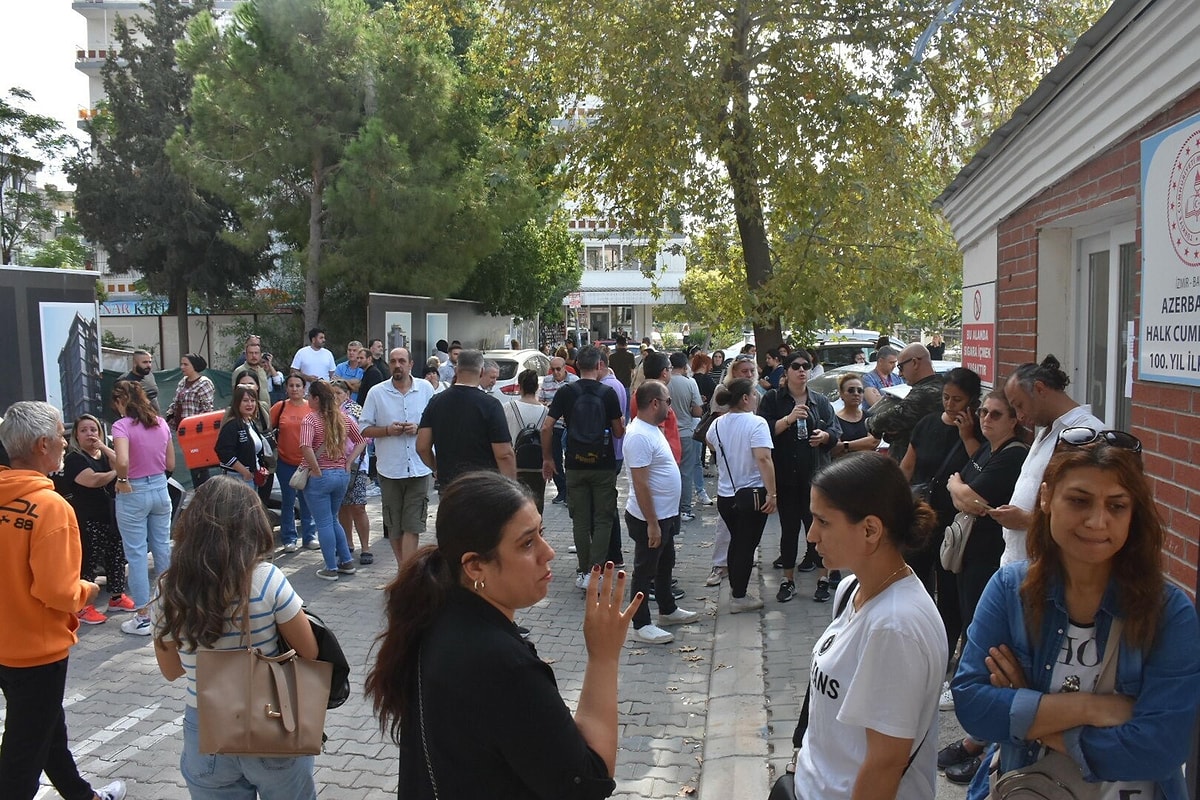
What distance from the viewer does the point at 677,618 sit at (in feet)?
23.0

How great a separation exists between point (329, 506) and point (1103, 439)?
22.7ft

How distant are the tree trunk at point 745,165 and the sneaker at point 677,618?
632 centimetres

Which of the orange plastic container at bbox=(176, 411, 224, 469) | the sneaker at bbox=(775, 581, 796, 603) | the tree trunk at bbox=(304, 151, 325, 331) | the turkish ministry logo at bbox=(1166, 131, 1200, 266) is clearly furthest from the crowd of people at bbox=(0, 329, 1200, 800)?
the tree trunk at bbox=(304, 151, 325, 331)

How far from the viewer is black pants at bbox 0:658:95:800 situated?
3637 millimetres

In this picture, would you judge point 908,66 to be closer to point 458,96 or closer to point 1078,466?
point 1078,466

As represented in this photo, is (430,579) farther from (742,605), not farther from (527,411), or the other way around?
(527,411)

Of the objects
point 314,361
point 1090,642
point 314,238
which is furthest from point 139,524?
point 314,238

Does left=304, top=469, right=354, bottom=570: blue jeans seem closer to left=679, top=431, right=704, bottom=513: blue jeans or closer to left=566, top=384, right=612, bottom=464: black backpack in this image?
left=566, top=384, right=612, bottom=464: black backpack

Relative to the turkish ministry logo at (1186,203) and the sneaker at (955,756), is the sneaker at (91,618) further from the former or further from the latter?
the turkish ministry logo at (1186,203)

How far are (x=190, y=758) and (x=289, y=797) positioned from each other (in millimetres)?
352

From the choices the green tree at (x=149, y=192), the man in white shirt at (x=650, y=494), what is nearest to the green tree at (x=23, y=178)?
the green tree at (x=149, y=192)

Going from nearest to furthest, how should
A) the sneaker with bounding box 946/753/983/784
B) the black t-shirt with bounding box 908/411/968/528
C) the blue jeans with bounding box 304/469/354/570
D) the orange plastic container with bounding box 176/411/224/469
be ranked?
the sneaker with bounding box 946/753/983/784, the black t-shirt with bounding box 908/411/968/528, the blue jeans with bounding box 304/469/354/570, the orange plastic container with bounding box 176/411/224/469

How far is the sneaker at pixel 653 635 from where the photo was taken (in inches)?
258

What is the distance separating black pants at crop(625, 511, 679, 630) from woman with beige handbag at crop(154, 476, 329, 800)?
3.70 meters
